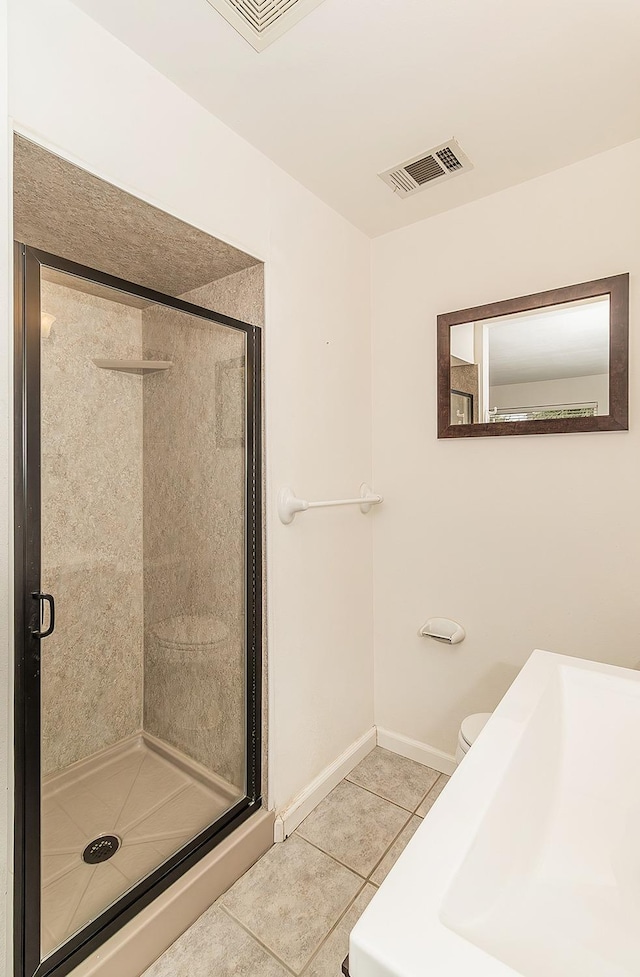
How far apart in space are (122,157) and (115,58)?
23 centimetres

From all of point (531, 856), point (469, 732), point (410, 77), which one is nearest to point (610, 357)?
Result: point (410, 77)

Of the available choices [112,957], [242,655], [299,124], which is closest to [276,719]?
[242,655]

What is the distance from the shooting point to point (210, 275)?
179cm

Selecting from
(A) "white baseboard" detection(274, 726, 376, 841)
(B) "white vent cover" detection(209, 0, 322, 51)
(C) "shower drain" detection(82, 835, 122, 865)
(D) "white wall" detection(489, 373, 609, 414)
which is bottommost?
(A) "white baseboard" detection(274, 726, 376, 841)

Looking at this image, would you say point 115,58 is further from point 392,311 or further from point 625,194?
point 625,194

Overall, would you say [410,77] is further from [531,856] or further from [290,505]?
[531,856]

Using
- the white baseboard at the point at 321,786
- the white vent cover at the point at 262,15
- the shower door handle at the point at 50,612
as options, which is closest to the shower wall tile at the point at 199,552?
the white baseboard at the point at 321,786

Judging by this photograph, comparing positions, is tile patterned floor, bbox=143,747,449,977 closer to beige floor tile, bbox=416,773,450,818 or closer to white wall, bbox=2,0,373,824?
beige floor tile, bbox=416,773,450,818

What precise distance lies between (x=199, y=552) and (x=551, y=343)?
4.78ft

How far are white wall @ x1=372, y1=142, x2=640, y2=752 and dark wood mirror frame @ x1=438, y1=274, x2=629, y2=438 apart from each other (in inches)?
1.4

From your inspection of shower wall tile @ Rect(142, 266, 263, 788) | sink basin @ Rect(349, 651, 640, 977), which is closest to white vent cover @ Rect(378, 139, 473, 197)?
shower wall tile @ Rect(142, 266, 263, 788)

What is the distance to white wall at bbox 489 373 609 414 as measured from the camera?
168 centimetres

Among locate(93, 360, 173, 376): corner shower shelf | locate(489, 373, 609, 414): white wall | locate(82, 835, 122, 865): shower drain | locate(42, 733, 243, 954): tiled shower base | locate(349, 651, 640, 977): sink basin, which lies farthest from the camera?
locate(489, 373, 609, 414): white wall

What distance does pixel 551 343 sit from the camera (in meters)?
1.77
